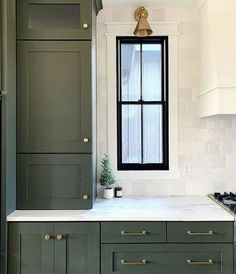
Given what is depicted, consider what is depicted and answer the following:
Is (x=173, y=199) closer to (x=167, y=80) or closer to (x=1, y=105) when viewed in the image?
(x=167, y=80)

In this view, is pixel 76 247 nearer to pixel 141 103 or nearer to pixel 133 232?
pixel 133 232

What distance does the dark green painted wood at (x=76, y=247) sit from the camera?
Result: 2.21m

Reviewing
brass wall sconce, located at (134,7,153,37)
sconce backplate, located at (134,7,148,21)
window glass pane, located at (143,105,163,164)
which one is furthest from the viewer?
window glass pane, located at (143,105,163,164)

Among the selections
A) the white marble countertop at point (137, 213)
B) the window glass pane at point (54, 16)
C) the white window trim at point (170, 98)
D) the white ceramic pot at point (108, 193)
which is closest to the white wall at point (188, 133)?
the white window trim at point (170, 98)

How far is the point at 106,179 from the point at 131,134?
1.66ft

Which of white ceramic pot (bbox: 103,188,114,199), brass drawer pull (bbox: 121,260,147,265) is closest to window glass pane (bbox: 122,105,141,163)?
white ceramic pot (bbox: 103,188,114,199)

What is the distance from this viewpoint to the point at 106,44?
2932 mm

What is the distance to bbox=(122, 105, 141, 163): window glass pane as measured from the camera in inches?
118

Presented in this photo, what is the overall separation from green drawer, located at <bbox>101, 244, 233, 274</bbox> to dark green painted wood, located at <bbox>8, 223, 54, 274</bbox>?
40 cm

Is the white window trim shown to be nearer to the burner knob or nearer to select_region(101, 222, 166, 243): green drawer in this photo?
the burner knob

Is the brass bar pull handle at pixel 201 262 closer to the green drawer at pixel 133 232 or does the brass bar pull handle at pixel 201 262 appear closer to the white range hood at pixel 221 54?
the green drawer at pixel 133 232

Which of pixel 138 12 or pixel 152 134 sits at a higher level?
pixel 138 12

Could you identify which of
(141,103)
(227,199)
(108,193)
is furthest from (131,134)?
(227,199)

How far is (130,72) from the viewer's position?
3.03 m
